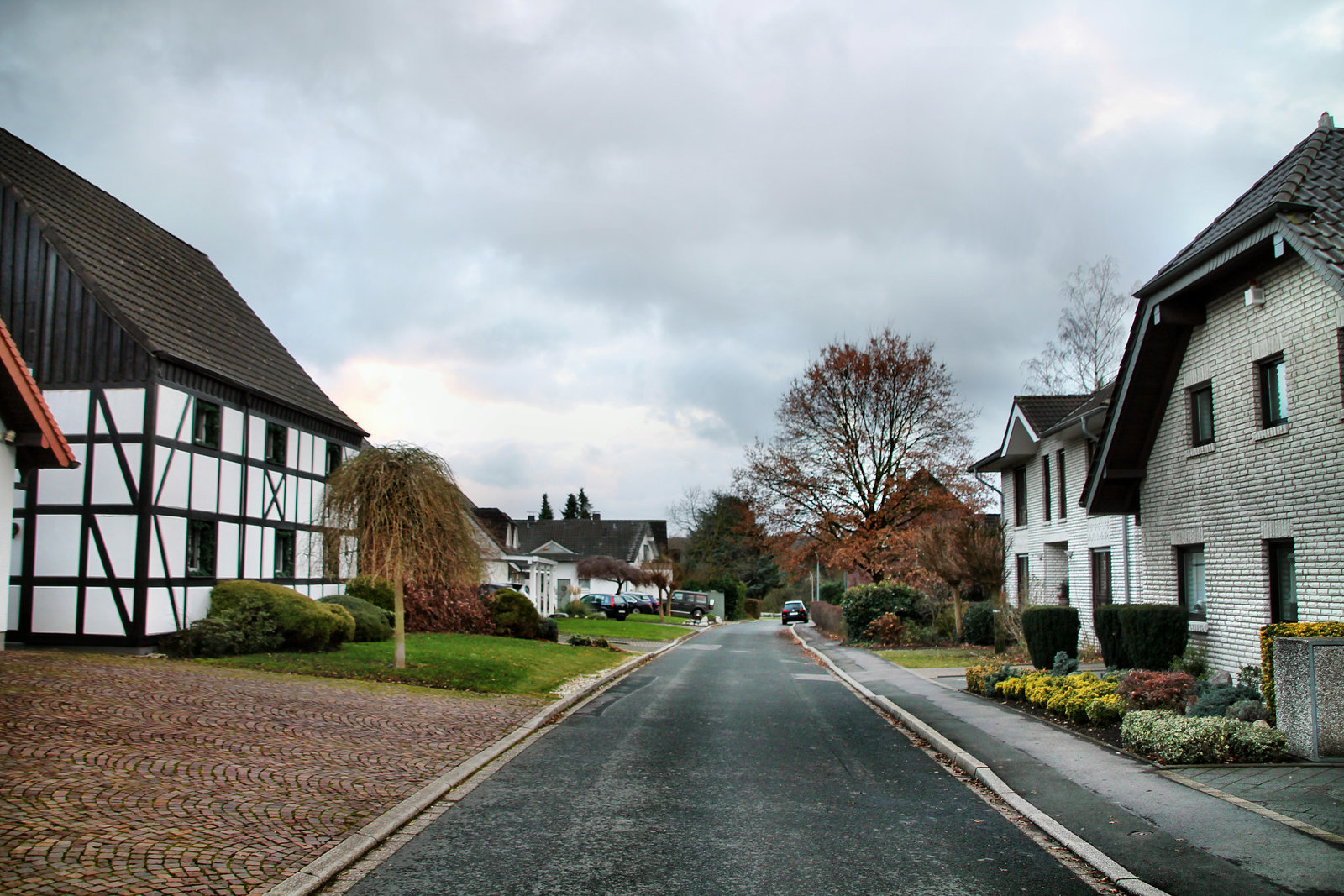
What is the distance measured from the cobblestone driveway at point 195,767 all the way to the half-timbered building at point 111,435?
3803mm

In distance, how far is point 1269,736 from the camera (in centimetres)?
962

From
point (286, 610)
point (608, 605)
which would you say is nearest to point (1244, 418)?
point (286, 610)

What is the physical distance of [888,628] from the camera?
30984 mm

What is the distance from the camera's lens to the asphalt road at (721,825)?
6.07 metres

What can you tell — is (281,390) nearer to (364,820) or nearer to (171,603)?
(171,603)

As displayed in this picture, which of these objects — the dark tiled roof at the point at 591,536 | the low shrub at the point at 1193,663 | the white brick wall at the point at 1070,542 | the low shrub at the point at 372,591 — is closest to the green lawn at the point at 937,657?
the white brick wall at the point at 1070,542

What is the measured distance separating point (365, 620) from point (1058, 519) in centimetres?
1838

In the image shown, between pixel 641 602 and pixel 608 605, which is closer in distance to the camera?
pixel 608 605

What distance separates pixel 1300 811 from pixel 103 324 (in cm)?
2021

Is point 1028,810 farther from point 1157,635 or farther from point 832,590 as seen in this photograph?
point 832,590

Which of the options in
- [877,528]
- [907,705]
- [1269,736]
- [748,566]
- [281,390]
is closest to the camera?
[1269,736]

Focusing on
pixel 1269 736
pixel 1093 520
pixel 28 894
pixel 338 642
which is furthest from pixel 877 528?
pixel 28 894

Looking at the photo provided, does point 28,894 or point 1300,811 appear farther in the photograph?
point 1300,811

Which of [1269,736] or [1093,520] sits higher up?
[1093,520]
